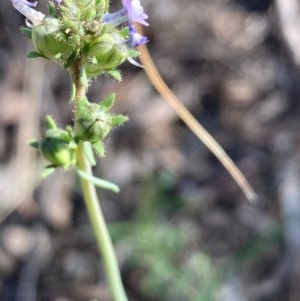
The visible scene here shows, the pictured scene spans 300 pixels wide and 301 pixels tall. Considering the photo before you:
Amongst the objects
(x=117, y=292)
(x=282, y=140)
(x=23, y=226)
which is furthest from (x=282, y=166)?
(x=117, y=292)

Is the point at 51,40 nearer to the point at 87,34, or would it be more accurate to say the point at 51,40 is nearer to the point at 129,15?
the point at 87,34

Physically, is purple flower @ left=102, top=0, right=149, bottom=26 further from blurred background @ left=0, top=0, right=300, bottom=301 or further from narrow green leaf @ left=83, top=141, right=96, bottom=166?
blurred background @ left=0, top=0, right=300, bottom=301

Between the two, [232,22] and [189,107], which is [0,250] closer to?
[189,107]

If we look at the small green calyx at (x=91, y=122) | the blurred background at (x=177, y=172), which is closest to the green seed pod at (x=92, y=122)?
the small green calyx at (x=91, y=122)

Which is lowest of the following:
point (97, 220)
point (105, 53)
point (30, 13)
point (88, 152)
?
point (97, 220)

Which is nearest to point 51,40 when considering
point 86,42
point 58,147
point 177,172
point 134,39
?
point 86,42

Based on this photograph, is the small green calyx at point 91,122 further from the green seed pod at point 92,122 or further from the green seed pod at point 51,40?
the green seed pod at point 51,40

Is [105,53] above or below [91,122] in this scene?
above

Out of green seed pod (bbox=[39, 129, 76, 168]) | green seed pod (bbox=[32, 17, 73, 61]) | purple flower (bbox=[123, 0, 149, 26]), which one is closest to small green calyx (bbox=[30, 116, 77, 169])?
green seed pod (bbox=[39, 129, 76, 168])
